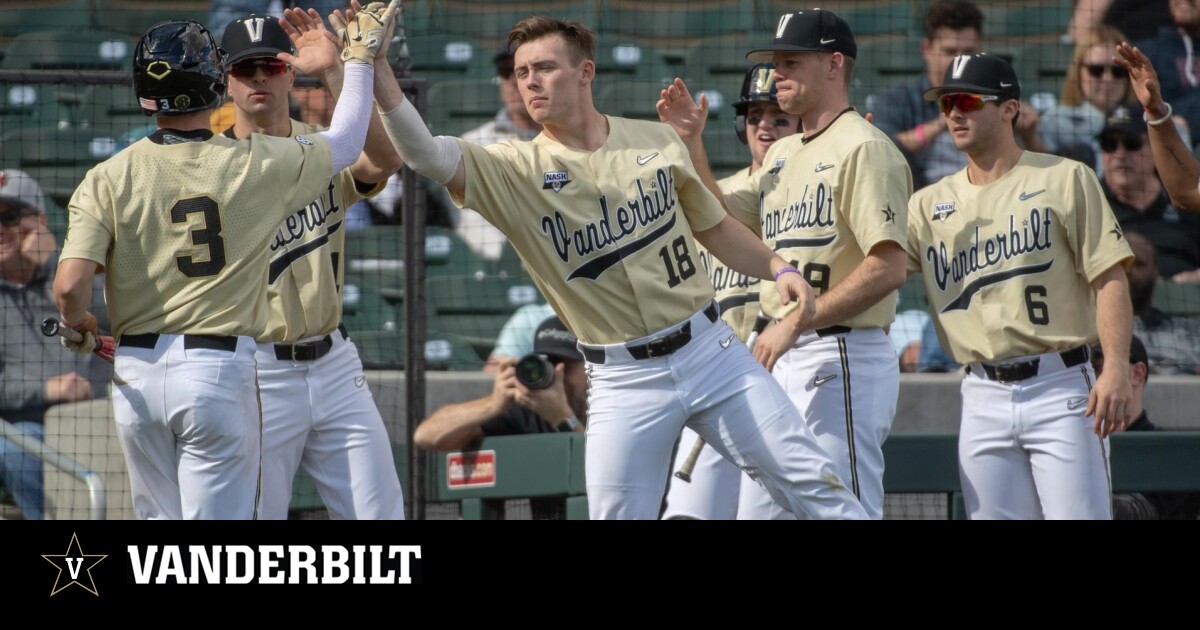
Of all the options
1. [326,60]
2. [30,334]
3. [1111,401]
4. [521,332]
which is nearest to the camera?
[326,60]

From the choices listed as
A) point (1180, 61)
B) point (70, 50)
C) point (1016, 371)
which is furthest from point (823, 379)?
point (70, 50)

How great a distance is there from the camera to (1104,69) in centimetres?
797

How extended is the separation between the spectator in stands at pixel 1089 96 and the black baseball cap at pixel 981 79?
11.2ft

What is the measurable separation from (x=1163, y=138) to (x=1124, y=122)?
126 inches

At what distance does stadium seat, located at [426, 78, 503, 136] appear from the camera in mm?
8719

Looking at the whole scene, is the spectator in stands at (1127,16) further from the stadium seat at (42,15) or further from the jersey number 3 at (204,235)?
the stadium seat at (42,15)

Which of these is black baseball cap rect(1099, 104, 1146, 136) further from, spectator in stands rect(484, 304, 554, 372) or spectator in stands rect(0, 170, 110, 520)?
spectator in stands rect(0, 170, 110, 520)

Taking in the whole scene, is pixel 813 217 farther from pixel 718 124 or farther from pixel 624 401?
pixel 718 124

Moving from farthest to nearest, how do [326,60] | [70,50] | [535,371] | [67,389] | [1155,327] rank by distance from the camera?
[70,50] → [1155,327] → [67,389] → [535,371] → [326,60]

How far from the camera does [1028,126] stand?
25.8ft

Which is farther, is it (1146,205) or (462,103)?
(462,103)

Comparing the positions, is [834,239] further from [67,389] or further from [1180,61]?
[1180,61]

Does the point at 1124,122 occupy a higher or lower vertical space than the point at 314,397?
higher
